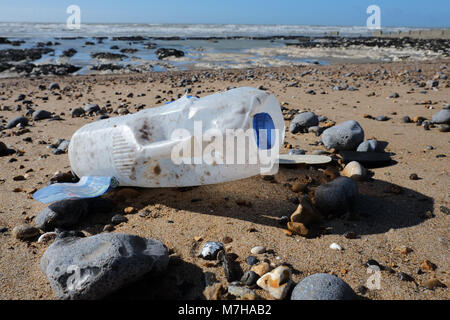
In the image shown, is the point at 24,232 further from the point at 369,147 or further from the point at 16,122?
the point at 16,122

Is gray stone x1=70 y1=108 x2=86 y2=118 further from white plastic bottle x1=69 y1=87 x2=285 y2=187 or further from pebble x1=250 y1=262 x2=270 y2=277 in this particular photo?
pebble x1=250 y1=262 x2=270 y2=277

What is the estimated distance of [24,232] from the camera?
2.55 m

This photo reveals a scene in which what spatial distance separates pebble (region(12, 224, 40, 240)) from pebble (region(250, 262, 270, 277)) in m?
1.67

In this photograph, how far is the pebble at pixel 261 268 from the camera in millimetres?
2055

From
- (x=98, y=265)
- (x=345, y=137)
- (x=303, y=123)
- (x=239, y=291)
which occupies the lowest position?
(x=239, y=291)

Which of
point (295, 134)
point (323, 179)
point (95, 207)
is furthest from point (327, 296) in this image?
point (295, 134)

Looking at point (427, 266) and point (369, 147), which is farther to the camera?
point (369, 147)

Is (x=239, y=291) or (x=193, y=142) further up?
(x=193, y=142)

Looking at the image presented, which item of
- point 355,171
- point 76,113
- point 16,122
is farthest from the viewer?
point 76,113

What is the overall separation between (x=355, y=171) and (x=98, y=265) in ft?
8.36

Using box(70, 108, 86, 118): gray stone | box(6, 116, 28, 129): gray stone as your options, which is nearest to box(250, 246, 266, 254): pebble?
box(6, 116, 28, 129): gray stone

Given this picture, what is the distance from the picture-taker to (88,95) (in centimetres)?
861

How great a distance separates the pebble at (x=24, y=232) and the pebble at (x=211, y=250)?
4.30 feet

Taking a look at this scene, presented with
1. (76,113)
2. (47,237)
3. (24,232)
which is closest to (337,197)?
(47,237)
